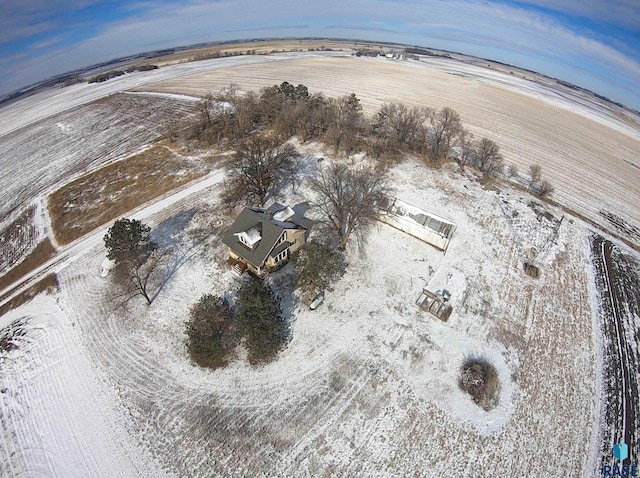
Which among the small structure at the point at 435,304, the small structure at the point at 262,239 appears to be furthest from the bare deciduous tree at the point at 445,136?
the small structure at the point at 262,239

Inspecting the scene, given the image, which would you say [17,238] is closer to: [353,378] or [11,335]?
[11,335]

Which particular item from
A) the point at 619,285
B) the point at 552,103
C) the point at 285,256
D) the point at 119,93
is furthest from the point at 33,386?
the point at 552,103

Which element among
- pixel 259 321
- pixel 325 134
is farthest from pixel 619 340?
pixel 325 134

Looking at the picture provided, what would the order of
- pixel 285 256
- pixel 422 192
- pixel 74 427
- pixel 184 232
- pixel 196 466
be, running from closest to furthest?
1. pixel 196 466
2. pixel 74 427
3. pixel 285 256
4. pixel 184 232
5. pixel 422 192

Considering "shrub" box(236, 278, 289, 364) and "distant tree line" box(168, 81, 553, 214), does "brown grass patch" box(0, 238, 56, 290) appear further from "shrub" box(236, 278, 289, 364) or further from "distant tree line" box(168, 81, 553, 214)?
"shrub" box(236, 278, 289, 364)

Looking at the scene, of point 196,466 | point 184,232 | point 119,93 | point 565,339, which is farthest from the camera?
point 119,93

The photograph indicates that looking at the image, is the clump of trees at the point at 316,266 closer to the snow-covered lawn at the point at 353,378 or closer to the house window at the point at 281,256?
the snow-covered lawn at the point at 353,378

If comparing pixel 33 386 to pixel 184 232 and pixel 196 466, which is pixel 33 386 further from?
→ pixel 184 232
